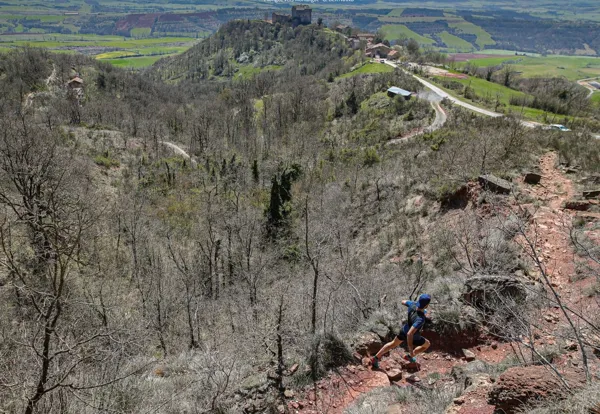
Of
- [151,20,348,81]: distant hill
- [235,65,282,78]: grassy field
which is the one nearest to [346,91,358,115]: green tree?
[151,20,348,81]: distant hill

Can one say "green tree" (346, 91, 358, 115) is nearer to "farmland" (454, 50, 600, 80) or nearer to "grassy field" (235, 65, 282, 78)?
"farmland" (454, 50, 600, 80)

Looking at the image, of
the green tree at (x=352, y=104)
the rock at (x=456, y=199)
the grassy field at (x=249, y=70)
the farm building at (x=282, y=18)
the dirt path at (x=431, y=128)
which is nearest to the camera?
the rock at (x=456, y=199)

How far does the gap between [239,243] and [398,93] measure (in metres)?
39.5

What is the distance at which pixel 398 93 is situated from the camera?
5884cm

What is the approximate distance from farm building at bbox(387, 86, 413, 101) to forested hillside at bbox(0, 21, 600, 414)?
237cm

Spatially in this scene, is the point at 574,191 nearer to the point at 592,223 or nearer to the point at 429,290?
the point at 592,223

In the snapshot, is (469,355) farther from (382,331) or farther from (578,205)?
(578,205)

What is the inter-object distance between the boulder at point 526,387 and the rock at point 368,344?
3.85 meters

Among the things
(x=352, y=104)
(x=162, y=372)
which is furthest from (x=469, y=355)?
(x=352, y=104)

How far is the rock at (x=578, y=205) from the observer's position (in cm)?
1653

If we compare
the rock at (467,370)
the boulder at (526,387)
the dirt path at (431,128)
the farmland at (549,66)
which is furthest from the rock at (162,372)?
the farmland at (549,66)

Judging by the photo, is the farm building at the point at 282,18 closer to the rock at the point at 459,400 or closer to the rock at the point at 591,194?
the rock at the point at 591,194

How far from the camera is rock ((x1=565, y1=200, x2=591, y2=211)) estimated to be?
16531 millimetres

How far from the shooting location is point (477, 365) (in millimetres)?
9203
